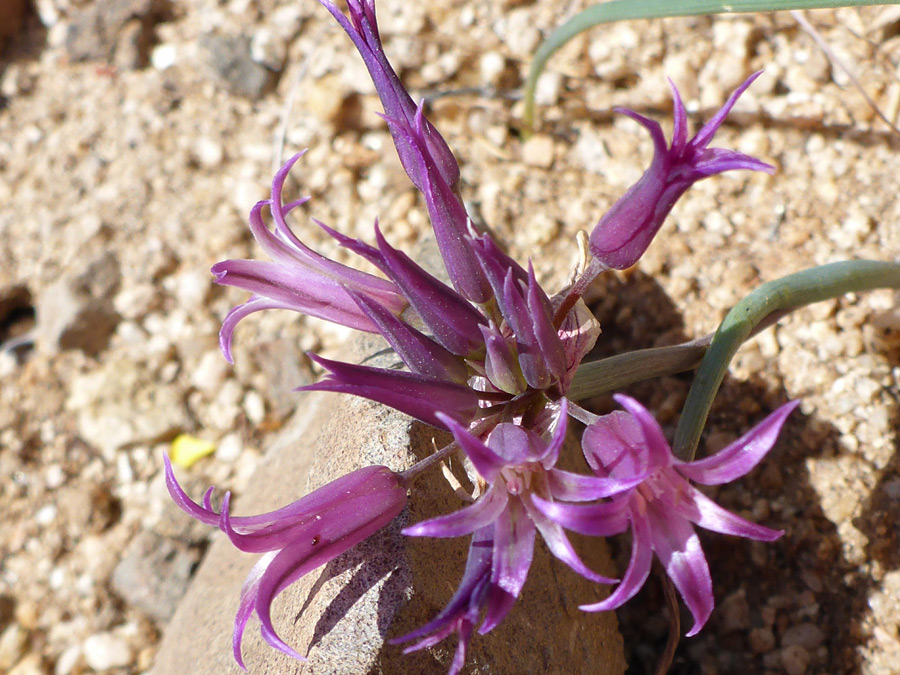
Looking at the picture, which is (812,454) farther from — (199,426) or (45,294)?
(45,294)

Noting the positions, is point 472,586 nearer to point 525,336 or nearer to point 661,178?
point 525,336

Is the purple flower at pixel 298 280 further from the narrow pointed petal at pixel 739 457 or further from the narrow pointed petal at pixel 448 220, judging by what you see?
the narrow pointed petal at pixel 739 457

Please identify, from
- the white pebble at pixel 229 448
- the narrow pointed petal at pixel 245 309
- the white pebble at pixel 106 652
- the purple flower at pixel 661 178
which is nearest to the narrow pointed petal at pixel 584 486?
the purple flower at pixel 661 178

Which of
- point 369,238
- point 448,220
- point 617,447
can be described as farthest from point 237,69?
point 617,447

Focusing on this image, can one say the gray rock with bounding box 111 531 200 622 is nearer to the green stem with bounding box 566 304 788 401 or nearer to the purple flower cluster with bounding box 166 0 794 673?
the purple flower cluster with bounding box 166 0 794 673

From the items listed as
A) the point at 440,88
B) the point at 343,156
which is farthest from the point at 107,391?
the point at 440,88

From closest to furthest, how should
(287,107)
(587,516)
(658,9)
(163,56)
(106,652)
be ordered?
(587,516), (658,9), (106,652), (287,107), (163,56)
